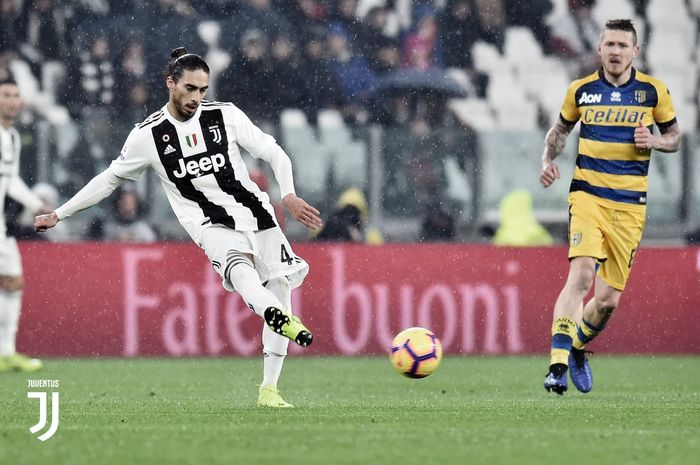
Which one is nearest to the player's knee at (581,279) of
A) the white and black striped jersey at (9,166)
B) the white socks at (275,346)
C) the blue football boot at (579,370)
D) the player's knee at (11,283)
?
the blue football boot at (579,370)

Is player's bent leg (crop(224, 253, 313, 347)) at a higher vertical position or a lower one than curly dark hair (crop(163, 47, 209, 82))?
lower

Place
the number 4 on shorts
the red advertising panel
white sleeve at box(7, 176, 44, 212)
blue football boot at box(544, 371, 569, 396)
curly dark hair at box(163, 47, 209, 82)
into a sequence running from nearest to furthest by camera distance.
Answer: curly dark hair at box(163, 47, 209, 82)
the number 4 on shorts
blue football boot at box(544, 371, 569, 396)
white sleeve at box(7, 176, 44, 212)
the red advertising panel

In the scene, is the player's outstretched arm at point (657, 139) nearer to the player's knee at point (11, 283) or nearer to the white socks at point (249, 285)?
the white socks at point (249, 285)

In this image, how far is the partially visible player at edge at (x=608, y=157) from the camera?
8820 mm

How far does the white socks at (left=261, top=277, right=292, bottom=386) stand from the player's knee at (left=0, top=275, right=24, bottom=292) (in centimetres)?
503

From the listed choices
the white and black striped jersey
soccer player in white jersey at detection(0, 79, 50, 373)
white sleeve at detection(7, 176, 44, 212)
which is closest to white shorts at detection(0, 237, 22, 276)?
soccer player in white jersey at detection(0, 79, 50, 373)

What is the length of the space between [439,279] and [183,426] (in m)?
7.28

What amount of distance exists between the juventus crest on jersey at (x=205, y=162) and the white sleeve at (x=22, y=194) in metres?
4.18

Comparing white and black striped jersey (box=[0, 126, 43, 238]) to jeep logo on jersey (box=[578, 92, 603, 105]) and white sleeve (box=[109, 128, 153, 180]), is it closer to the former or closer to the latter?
white sleeve (box=[109, 128, 153, 180])

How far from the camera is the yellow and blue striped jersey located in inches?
351

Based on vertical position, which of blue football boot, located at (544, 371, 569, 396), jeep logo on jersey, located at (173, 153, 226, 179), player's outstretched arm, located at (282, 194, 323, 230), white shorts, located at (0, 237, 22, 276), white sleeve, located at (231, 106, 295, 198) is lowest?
blue football boot, located at (544, 371, 569, 396)

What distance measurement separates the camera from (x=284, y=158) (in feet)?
27.0

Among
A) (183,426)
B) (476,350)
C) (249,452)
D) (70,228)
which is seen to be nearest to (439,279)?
(476,350)

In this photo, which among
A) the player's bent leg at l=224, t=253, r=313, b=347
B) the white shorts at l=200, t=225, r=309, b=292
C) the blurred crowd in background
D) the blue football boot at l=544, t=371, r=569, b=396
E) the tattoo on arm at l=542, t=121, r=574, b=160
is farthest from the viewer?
the blurred crowd in background
